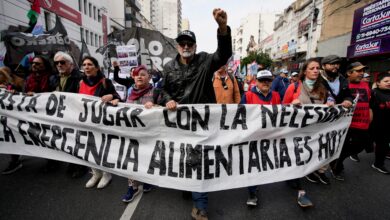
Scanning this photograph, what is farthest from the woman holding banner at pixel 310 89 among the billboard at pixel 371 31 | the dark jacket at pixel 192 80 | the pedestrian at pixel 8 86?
the billboard at pixel 371 31

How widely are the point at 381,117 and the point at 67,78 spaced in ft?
18.3

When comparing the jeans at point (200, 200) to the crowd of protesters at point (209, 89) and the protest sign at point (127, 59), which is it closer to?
the crowd of protesters at point (209, 89)

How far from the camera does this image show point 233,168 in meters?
2.55

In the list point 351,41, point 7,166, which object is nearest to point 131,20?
point 351,41

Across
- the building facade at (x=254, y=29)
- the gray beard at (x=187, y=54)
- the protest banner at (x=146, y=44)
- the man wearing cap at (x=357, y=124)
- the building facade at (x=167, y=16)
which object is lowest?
the man wearing cap at (x=357, y=124)

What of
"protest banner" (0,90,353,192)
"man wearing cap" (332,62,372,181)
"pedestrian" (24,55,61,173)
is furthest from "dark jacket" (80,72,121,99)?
"man wearing cap" (332,62,372,181)

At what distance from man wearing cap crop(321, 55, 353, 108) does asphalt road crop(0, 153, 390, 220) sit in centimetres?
138

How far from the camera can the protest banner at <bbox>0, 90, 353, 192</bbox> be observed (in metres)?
2.51

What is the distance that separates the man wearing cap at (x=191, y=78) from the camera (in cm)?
249

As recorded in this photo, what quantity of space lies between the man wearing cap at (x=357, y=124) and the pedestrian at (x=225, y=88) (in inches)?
82.9

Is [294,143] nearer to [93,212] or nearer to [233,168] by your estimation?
[233,168]

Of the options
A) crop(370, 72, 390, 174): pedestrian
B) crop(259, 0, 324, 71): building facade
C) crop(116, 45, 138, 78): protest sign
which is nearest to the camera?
crop(370, 72, 390, 174): pedestrian

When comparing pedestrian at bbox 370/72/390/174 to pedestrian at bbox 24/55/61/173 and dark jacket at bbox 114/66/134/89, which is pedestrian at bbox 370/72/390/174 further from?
pedestrian at bbox 24/55/61/173

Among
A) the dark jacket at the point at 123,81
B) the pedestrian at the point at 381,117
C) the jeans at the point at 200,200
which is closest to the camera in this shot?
the jeans at the point at 200,200
